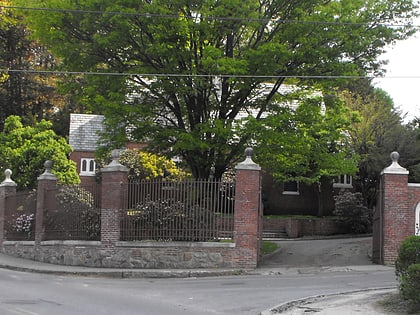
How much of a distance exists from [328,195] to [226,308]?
28153 mm

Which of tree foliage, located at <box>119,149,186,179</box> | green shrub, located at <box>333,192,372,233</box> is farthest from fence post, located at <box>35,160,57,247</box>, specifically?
green shrub, located at <box>333,192,372,233</box>

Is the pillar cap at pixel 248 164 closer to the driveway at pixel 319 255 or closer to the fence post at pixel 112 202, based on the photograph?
the driveway at pixel 319 255

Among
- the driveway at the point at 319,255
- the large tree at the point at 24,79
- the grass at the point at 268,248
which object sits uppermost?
the large tree at the point at 24,79

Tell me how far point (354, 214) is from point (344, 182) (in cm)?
622

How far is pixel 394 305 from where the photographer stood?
1259cm

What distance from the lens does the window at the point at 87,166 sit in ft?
138

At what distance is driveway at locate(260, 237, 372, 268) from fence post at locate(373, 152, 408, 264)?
1391mm

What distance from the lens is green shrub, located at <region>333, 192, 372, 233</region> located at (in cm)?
3512

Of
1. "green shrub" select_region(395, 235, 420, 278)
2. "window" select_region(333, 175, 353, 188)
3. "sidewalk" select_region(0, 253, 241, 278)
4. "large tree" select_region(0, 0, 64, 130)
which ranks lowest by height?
"sidewalk" select_region(0, 253, 241, 278)

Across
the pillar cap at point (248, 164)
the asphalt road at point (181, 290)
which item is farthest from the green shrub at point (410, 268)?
the pillar cap at point (248, 164)

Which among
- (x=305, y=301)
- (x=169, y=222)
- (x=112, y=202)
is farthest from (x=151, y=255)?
(x=305, y=301)

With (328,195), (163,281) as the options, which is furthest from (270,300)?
(328,195)

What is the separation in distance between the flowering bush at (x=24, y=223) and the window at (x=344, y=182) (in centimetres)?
2155

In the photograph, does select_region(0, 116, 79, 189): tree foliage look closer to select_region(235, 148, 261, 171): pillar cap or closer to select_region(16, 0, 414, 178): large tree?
select_region(16, 0, 414, 178): large tree
